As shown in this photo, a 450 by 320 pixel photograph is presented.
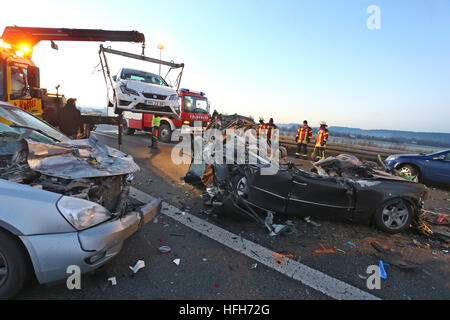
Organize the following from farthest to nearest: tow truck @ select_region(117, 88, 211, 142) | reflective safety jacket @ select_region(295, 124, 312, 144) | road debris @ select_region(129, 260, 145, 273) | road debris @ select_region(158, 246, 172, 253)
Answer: tow truck @ select_region(117, 88, 211, 142) → reflective safety jacket @ select_region(295, 124, 312, 144) → road debris @ select_region(158, 246, 172, 253) → road debris @ select_region(129, 260, 145, 273)

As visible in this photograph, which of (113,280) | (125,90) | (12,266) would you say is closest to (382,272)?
(113,280)

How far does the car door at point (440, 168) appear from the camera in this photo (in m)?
7.13

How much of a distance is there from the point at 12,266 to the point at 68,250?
0.45 meters

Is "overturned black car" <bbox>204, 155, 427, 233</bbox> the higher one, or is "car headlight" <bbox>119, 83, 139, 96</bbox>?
"car headlight" <bbox>119, 83, 139, 96</bbox>

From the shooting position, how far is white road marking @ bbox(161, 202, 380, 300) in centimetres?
242

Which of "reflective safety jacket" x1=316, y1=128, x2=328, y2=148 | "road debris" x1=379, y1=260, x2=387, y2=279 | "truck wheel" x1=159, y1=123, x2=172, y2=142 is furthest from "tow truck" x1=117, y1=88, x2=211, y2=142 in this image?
"road debris" x1=379, y1=260, x2=387, y2=279

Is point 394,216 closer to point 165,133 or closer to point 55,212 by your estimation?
point 55,212

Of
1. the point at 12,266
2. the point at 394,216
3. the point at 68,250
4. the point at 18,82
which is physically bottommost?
the point at 394,216

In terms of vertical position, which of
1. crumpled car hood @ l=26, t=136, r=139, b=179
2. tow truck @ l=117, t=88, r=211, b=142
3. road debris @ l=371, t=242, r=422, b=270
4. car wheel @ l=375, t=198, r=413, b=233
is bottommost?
road debris @ l=371, t=242, r=422, b=270

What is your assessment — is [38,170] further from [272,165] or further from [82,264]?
[272,165]

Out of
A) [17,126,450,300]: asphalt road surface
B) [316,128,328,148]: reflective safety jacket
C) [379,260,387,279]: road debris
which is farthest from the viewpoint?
[316,128,328,148]: reflective safety jacket

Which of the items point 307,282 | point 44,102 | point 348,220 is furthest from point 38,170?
point 44,102

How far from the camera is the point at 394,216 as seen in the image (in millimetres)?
3930

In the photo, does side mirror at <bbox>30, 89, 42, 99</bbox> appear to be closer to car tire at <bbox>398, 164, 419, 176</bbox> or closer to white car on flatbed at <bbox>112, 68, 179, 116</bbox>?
white car on flatbed at <bbox>112, 68, 179, 116</bbox>
